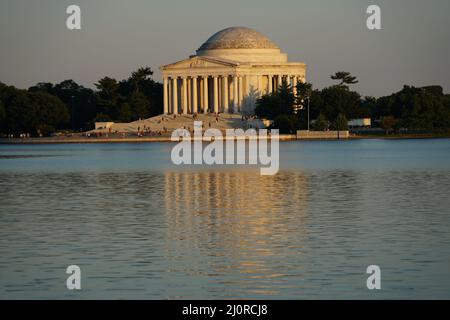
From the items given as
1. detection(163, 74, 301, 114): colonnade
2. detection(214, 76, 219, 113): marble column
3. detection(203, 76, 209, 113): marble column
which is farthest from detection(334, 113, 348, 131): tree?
detection(203, 76, 209, 113): marble column

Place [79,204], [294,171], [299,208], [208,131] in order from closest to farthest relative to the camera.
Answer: [299,208]
[79,204]
[294,171]
[208,131]

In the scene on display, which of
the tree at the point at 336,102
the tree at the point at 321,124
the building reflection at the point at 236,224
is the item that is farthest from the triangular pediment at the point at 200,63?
the building reflection at the point at 236,224

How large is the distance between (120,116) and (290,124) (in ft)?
104

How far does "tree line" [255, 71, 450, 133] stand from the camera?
153500 mm

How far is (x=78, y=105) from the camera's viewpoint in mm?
189000

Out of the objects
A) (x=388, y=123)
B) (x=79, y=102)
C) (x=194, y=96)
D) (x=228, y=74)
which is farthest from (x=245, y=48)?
(x=388, y=123)

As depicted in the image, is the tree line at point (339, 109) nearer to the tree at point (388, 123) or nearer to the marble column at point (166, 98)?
the tree at point (388, 123)

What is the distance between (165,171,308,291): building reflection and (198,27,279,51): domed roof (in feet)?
431

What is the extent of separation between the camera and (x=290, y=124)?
154 metres

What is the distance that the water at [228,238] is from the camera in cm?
2253

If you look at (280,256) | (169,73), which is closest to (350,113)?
(169,73)
